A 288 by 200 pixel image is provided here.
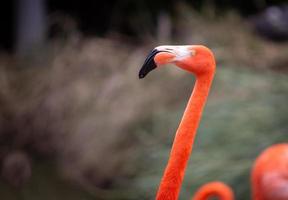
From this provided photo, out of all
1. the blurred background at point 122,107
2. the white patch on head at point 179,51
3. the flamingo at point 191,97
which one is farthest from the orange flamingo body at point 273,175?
the white patch on head at point 179,51

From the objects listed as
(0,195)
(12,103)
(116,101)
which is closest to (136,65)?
(116,101)

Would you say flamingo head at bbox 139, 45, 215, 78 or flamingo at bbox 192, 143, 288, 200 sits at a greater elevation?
flamingo head at bbox 139, 45, 215, 78

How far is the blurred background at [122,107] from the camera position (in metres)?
3.50

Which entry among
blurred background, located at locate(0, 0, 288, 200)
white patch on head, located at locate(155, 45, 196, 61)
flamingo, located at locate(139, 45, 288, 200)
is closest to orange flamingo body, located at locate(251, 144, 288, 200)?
blurred background, located at locate(0, 0, 288, 200)

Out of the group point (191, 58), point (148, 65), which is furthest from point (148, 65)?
point (191, 58)

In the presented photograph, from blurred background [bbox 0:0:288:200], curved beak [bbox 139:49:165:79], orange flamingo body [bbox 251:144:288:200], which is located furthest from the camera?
blurred background [bbox 0:0:288:200]

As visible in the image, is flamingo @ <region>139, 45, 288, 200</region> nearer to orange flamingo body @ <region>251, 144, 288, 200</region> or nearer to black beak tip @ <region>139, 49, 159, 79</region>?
black beak tip @ <region>139, 49, 159, 79</region>

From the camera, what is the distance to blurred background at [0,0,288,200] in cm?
350

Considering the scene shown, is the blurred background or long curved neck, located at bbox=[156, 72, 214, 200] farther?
the blurred background

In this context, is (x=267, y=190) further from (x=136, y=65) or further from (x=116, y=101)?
(x=136, y=65)

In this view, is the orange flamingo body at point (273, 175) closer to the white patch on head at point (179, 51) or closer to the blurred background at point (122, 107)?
the blurred background at point (122, 107)

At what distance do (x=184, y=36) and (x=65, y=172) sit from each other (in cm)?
194

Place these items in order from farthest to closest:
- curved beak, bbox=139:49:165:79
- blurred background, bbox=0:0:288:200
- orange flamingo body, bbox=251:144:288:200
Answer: blurred background, bbox=0:0:288:200, orange flamingo body, bbox=251:144:288:200, curved beak, bbox=139:49:165:79

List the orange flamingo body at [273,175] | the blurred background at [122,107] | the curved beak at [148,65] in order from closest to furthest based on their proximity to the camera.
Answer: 1. the curved beak at [148,65]
2. the orange flamingo body at [273,175]
3. the blurred background at [122,107]
